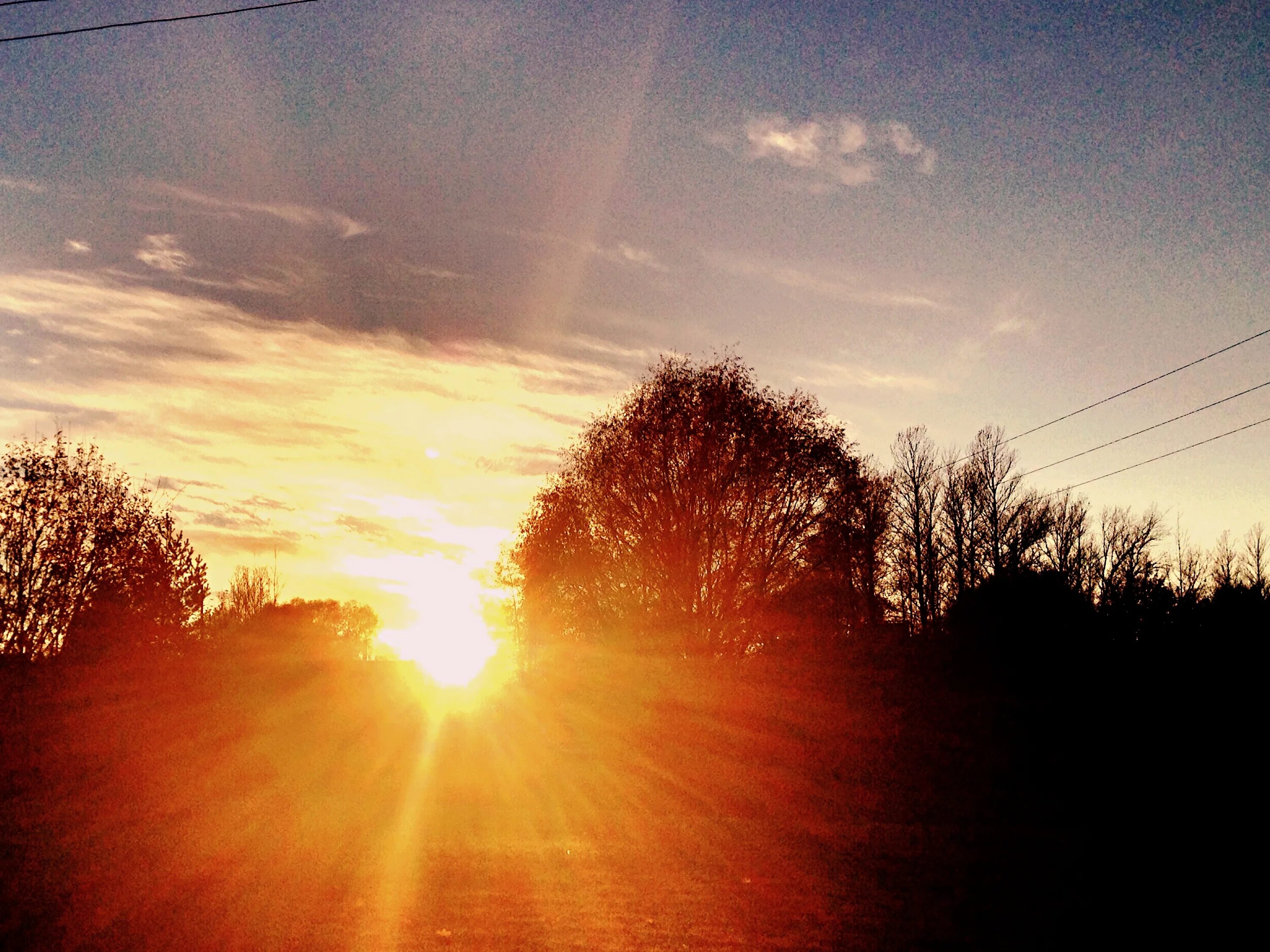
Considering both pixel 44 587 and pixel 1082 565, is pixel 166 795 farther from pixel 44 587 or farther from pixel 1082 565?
pixel 1082 565

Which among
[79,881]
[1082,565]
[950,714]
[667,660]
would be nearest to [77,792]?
[79,881]

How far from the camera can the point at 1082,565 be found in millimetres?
46500

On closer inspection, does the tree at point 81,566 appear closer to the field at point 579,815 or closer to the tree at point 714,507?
the field at point 579,815

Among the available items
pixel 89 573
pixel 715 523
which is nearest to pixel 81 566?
pixel 89 573

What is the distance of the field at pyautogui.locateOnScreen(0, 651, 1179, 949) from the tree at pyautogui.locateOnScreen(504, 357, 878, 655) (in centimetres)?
307

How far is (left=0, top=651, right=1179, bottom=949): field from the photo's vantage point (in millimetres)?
8375

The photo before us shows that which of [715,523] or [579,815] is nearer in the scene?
[579,815]

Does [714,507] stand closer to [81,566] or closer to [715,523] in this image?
[715,523]

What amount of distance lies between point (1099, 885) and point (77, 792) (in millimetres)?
17706

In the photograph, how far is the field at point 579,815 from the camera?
838cm

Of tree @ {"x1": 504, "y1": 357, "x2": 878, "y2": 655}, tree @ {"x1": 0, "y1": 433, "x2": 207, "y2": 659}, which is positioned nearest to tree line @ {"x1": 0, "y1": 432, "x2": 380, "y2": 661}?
tree @ {"x1": 0, "y1": 433, "x2": 207, "y2": 659}

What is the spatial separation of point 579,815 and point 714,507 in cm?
1582

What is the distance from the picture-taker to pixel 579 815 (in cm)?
1577

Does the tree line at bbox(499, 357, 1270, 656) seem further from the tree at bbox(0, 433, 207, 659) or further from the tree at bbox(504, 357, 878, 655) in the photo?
the tree at bbox(0, 433, 207, 659)
